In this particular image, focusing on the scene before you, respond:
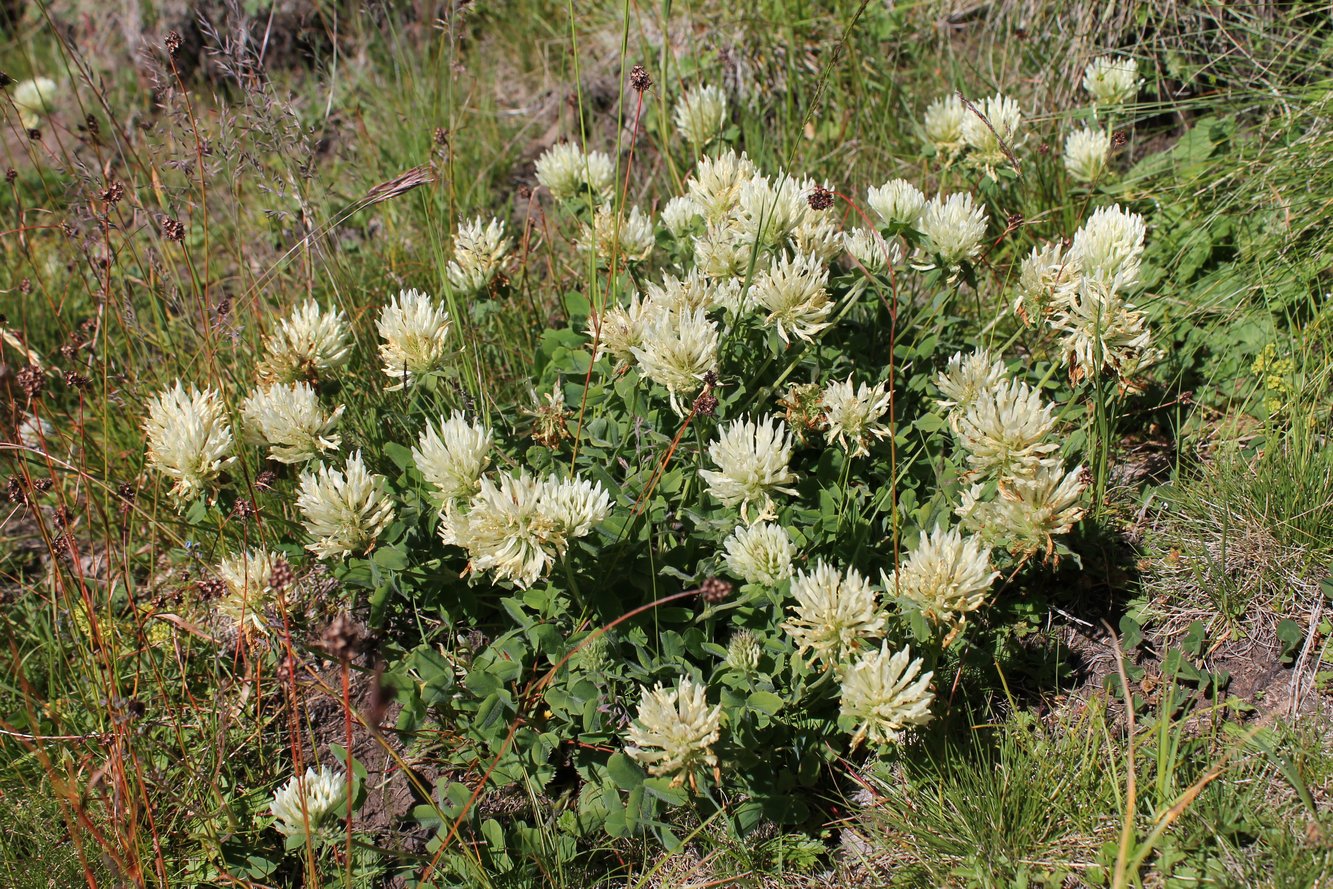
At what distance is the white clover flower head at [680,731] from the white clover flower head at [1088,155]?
2186 mm

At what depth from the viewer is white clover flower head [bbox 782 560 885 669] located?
2.15 m

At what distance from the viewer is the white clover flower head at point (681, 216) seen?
10.0 feet

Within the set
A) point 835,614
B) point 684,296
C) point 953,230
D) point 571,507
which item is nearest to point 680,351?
point 684,296

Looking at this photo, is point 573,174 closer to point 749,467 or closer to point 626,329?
point 626,329

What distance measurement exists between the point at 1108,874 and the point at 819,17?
3881 mm

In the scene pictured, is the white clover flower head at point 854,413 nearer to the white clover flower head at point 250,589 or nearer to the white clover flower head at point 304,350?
the white clover flower head at point 304,350

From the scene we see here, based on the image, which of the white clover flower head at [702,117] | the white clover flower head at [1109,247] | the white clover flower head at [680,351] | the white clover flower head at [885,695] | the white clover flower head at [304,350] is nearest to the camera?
the white clover flower head at [885,695]

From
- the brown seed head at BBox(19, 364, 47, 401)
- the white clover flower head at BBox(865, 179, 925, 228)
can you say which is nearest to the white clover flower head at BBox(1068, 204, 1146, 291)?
the white clover flower head at BBox(865, 179, 925, 228)

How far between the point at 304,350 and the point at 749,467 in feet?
4.15

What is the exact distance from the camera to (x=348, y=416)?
10.9 feet

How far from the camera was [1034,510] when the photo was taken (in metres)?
2.29

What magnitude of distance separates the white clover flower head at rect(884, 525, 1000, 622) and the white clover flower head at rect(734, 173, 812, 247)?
0.92 m

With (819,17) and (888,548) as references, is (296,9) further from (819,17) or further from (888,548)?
(888,548)

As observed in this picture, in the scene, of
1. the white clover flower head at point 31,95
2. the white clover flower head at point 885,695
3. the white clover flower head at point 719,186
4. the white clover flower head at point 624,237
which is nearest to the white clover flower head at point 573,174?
the white clover flower head at point 624,237
